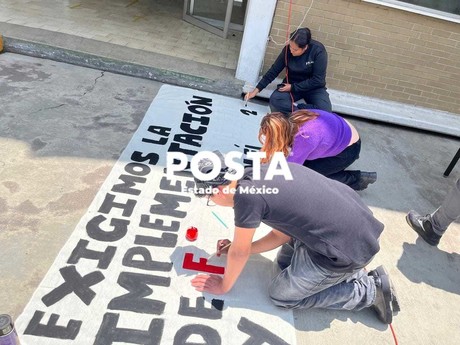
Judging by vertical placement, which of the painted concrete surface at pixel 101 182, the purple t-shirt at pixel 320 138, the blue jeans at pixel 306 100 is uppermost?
the purple t-shirt at pixel 320 138

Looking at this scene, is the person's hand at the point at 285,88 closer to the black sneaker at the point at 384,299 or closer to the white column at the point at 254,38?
the white column at the point at 254,38

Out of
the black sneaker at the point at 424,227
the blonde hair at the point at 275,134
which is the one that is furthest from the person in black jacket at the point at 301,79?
the blonde hair at the point at 275,134

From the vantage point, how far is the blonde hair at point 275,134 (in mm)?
2172

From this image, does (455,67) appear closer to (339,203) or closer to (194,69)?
(194,69)

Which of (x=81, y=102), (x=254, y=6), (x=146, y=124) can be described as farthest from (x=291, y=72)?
(x=81, y=102)

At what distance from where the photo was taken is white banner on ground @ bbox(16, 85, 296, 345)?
2.03 m

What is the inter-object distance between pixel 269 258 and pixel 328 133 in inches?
36.7

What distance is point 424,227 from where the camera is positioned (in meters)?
3.06

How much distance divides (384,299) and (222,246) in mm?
1011

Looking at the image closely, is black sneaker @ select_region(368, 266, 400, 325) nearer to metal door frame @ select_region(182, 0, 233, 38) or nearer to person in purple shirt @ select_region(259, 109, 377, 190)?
person in purple shirt @ select_region(259, 109, 377, 190)

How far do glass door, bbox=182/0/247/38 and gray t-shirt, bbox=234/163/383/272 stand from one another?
486cm

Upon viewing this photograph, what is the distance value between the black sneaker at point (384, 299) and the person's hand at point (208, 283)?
92 cm

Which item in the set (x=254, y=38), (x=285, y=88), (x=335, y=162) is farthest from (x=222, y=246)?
(x=254, y=38)

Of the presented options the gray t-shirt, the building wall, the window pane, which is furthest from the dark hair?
the gray t-shirt
